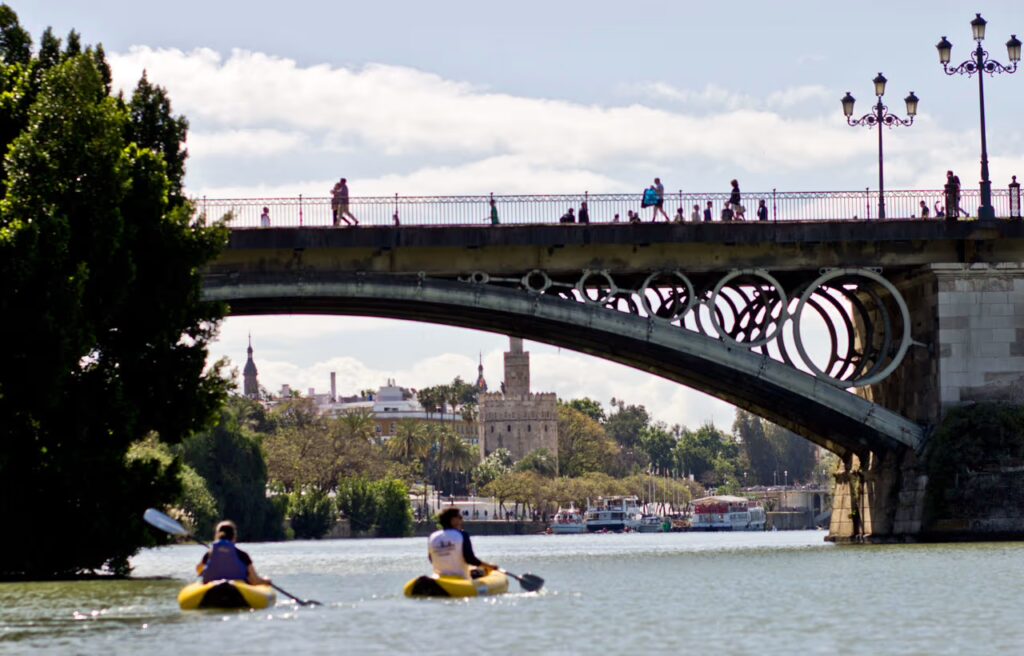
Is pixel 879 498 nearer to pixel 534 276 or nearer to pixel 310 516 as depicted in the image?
pixel 534 276

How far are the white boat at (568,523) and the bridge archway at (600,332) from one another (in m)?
124

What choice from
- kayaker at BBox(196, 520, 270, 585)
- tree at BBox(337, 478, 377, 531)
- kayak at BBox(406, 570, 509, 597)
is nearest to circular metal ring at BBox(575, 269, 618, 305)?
kayak at BBox(406, 570, 509, 597)

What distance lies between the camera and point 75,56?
43781 millimetres

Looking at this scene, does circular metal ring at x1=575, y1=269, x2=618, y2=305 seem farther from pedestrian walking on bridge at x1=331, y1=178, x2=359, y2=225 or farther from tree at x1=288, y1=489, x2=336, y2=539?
tree at x1=288, y1=489, x2=336, y2=539

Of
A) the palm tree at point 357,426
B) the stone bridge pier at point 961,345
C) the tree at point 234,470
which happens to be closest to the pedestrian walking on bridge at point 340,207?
the stone bridge pier at point 961,345

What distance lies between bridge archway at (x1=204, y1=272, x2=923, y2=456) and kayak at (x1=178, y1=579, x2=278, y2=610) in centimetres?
2303

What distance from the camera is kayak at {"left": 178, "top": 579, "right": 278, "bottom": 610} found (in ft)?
106

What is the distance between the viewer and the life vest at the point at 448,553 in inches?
1359

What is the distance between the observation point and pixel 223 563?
3303cm

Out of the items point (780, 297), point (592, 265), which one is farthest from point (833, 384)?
point (592, 265)

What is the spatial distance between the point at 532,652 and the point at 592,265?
32338mm

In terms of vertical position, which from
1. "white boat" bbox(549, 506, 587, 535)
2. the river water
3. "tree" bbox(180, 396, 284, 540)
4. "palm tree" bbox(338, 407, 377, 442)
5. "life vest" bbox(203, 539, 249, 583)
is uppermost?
"palm tree" bbox(338, 407, 377, 442)

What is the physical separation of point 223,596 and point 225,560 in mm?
787

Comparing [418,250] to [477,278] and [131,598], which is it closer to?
[477,278]
